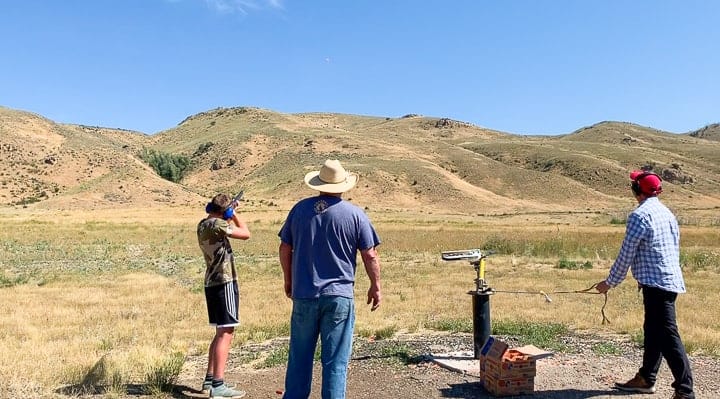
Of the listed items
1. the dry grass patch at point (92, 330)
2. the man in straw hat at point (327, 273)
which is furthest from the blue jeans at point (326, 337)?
the dry grass patch at point (92, 330)

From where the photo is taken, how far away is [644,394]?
619 centimetres

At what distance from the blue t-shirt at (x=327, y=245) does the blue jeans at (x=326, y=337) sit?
93 mm

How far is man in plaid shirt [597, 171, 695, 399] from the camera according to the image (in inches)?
226

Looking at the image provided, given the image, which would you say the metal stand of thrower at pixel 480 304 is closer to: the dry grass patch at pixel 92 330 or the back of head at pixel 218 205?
the back of head at pixel 218 205

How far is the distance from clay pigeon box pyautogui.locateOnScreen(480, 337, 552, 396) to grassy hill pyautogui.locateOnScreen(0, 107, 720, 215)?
6633 centimetres

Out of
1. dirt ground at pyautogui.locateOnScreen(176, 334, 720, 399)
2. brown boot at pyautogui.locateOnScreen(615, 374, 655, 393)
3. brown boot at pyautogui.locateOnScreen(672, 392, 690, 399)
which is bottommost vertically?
dirt ground at pyautogui.locateOnScreen(176, 334, 720, 399)

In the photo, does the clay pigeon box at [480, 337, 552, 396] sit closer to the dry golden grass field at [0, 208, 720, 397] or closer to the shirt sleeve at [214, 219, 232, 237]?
the shirt sleeve at [214, 219, 232, 237]

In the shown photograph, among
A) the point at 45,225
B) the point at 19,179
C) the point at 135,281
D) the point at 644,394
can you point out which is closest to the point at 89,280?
the point at 135,281

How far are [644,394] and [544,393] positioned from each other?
1.00m

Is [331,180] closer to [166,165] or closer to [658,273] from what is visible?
[658,273]

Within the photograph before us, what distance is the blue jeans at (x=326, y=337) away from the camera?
15.7 ft

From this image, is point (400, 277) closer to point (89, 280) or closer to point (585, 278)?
point (585, 278)

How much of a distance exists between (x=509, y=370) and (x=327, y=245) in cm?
264

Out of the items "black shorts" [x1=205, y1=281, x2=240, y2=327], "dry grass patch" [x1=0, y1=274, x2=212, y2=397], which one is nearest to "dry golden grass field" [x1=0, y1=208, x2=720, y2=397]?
"dry grass patch" [x1=0, y1=274, x2=212, y2=397]
